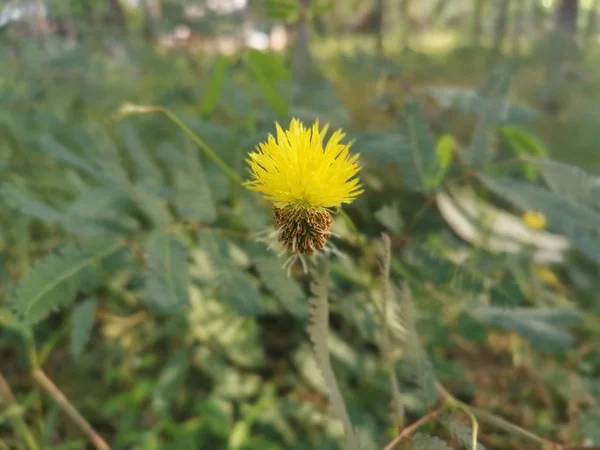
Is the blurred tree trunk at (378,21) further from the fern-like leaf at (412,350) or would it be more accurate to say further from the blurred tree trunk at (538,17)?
the fern-like leaf at (412,350)

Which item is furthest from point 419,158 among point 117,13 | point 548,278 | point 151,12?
point 117,13

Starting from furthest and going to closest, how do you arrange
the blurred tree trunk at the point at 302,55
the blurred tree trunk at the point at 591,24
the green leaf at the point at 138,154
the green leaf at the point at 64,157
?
1. the blurred tree trunk at the point at 591,24
2. the blurred tree trunk at the point at 302,55
3. the green leaf at the point at 138,154
4. the green leaf at the point at 64,157

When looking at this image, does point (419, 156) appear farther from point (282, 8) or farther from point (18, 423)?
point (18, 423)

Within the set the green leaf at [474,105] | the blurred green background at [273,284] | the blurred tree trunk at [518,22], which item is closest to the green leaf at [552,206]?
the blurred green background at [273,284]

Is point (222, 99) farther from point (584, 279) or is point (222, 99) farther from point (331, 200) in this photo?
point (584, 279)

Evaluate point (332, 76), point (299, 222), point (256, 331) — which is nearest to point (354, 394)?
point (256, 331)

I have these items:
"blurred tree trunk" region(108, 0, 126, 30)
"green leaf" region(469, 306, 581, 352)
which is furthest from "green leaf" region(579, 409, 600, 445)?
"blurred tree trunk" region(108, 0, 126, 30)

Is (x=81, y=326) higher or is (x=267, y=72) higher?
(x=267, y=72)
